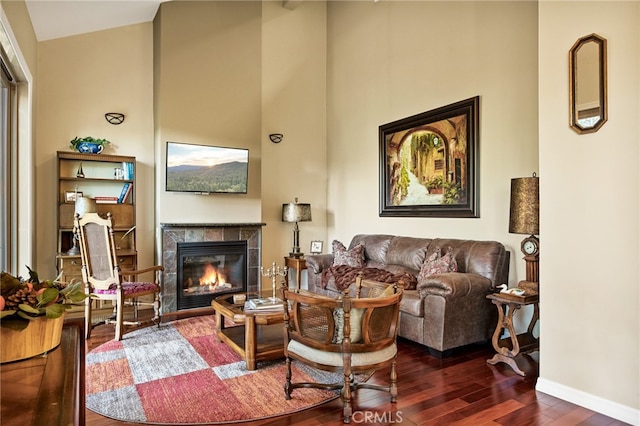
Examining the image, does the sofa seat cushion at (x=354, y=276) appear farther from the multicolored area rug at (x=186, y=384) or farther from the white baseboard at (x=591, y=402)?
the white baseboard at (x=591, y=402)

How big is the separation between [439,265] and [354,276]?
1029 mm

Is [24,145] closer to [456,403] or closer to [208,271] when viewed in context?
[208,271]

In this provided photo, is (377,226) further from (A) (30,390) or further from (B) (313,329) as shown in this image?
(A) (30,390)

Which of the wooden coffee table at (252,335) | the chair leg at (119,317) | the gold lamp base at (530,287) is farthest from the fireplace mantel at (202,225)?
the gold lamp base at (530,287)

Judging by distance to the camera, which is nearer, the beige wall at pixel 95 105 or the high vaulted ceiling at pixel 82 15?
the high vaulted ceiling at pixel 82 15

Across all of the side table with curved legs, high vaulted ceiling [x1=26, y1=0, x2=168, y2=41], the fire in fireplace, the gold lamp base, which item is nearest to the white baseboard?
the side table with curved legs

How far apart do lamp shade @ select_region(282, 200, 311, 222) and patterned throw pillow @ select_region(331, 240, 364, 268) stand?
870mm

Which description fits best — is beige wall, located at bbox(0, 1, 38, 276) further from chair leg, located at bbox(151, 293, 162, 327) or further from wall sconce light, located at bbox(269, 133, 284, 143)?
wall sconce light, located at bbox(269, 133, 284, 143)

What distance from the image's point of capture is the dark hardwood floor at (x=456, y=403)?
239cm

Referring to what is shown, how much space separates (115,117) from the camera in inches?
204

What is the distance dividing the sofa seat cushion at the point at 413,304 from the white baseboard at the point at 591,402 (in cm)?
102

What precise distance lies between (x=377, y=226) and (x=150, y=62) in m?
3.81

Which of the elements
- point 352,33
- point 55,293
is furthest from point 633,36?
point 352,33

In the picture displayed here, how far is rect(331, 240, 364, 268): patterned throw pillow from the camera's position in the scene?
5145 mm
